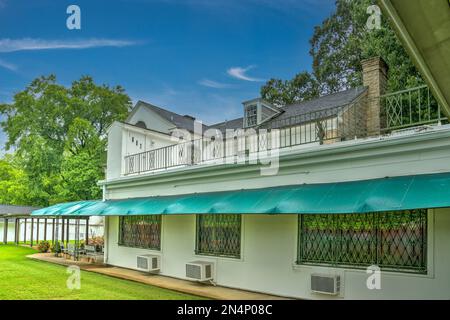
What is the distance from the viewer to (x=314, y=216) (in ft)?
26.1

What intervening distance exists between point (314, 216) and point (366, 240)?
1.22 meters

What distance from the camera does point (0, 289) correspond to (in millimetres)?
9172

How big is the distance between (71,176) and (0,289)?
59.4 ft

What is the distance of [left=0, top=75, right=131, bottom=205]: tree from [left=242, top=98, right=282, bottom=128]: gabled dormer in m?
15.5

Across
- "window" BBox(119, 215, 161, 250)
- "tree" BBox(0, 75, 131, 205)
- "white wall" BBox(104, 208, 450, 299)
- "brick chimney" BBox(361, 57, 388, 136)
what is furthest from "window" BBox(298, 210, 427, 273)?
"tree" BBox(0, 75, 131, 205)

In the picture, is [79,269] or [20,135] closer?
[79,269]

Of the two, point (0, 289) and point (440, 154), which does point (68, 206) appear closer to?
point (0, 289)

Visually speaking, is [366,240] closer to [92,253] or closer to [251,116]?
[251,116]

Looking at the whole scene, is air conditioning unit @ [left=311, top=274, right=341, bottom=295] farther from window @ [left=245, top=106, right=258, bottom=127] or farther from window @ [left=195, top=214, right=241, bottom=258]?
window @ [left=245, top=106, right=258, bottom=127]

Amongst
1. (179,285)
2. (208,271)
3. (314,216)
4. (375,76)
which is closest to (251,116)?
(375,76)

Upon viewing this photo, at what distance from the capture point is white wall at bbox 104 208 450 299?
625 centimetres

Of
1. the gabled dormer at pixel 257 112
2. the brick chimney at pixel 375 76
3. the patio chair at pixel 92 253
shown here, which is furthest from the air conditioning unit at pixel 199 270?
the brick chimney at pixel 375 76

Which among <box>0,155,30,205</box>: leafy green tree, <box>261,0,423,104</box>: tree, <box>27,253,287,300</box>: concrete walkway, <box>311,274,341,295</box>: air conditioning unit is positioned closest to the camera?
<box>311,274,341,295</box>: air conditioning unit

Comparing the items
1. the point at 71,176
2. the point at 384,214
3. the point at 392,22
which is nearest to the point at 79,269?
the point at 384,214
